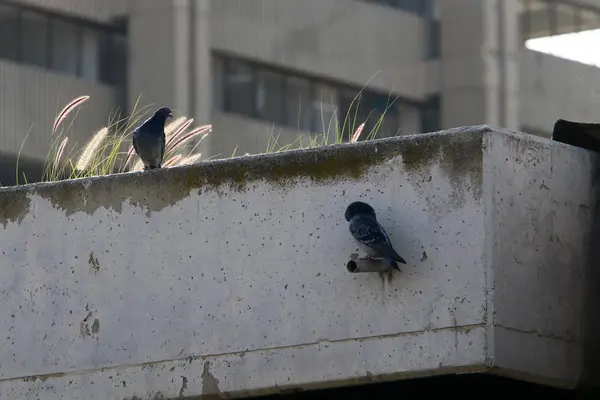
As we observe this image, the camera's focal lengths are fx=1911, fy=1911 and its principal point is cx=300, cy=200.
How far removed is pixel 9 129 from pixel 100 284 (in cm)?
2704

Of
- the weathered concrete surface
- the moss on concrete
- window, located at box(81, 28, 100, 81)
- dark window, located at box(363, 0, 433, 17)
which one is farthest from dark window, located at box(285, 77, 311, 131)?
the weathered concrete surface

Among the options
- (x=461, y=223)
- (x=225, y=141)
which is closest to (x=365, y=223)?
(x=461, y=223)

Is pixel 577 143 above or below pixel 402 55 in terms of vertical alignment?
below

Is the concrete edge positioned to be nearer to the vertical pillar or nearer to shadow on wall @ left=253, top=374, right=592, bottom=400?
shadow on wall @ left=253, top=374, right=592, bottom=400

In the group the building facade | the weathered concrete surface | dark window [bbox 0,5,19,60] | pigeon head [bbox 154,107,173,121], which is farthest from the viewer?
the building facade

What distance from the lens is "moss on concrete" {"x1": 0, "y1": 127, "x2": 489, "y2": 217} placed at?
9430mm

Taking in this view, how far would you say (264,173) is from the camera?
10000 mm

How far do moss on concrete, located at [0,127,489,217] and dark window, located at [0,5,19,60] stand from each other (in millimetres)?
27727

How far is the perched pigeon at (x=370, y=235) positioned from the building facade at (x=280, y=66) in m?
24.3

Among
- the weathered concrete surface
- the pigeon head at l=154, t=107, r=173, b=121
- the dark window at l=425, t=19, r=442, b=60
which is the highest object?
the dark window at l=425, t=19, r=442, b=60

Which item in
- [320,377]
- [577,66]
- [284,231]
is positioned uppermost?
[577,66]

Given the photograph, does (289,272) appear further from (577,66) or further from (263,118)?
(577,66)

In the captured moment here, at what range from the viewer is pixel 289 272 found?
9820 mm

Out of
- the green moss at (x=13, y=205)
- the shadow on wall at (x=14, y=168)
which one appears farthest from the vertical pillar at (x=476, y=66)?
the green moss at (x=13, y=205)
